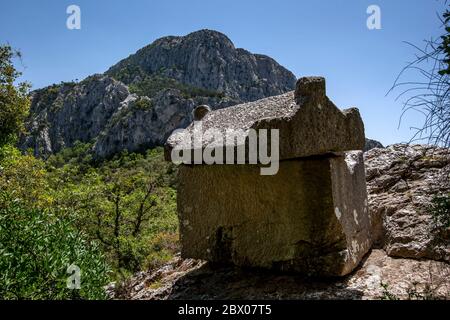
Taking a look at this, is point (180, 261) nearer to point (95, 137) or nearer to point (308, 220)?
point (308, 220)

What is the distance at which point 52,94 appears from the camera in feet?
317

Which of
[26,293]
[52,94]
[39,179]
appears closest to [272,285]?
[26,293]

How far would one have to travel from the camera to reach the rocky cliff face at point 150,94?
70250 mm

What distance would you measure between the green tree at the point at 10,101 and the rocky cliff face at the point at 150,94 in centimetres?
2647

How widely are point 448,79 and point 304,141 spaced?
124cm

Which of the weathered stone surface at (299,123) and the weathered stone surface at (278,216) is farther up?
the weathered stone surface at (299,123)

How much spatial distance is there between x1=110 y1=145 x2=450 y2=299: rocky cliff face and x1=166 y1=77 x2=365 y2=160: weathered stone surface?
0.89 m
